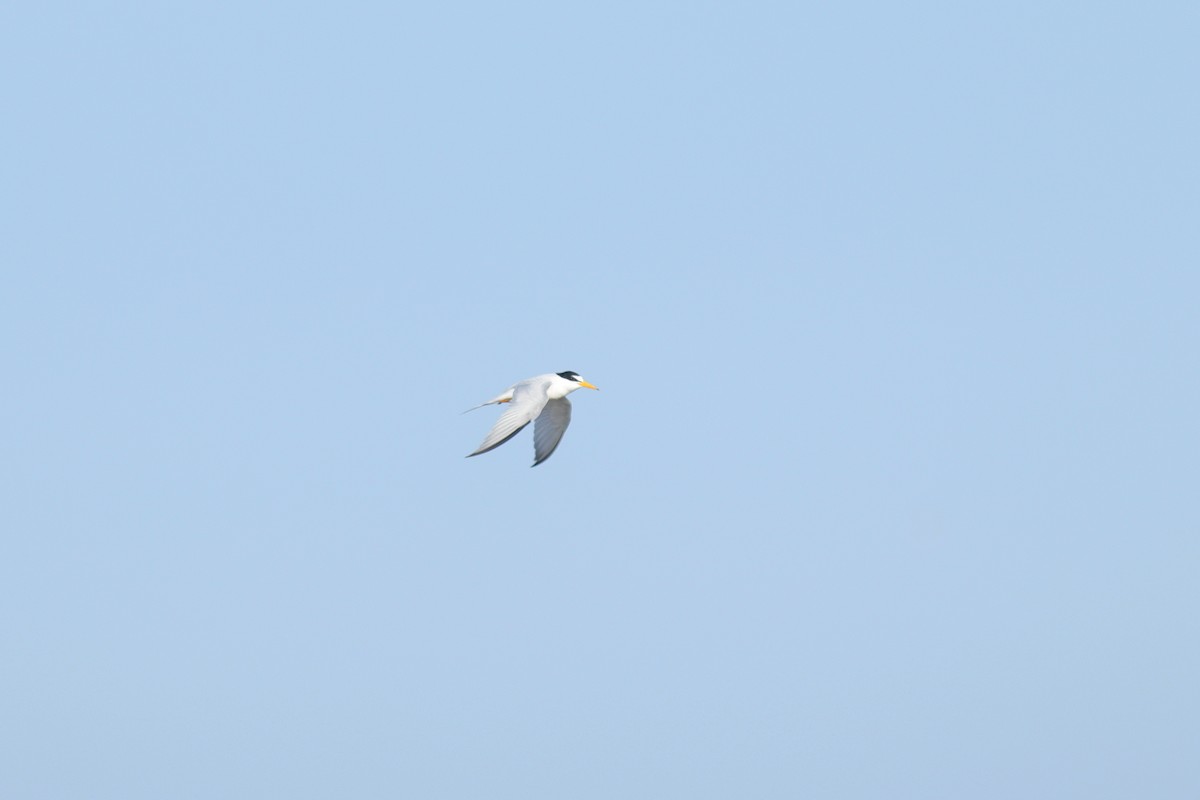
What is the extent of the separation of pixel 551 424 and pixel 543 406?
1.62 m

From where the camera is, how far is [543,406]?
34.3 metres

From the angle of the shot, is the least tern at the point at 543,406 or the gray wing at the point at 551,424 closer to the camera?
the least tern at the point at 543,406

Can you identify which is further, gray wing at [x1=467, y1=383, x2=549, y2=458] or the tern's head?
the tern's head

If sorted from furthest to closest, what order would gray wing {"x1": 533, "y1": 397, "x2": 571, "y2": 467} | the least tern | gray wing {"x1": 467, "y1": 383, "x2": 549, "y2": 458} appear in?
gray wing {"x1": 533, "y1": 397, "x2": 571, "y2": 467}
the least tern
gray wing {"x1": 467, "y1": 383, "x2": 549, "y2": 458}

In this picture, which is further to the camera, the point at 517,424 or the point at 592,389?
the point at 592,389

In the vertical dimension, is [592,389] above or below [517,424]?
above

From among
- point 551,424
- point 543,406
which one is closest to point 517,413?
point 543,406

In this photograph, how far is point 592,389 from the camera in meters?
36.0

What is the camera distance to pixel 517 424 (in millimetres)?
31797

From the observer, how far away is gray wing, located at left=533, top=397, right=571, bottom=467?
116 ft

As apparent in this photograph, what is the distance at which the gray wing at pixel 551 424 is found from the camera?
35469mm

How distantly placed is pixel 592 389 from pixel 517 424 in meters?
4.53

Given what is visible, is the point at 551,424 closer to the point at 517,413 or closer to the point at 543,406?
the point at 543,406

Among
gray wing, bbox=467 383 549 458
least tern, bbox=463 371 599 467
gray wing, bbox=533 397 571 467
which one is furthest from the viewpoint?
gray wing, bbox=533 397 571 467
